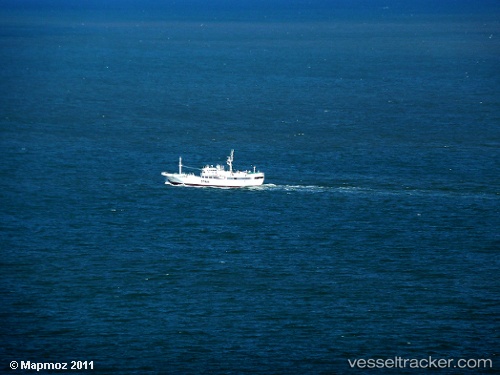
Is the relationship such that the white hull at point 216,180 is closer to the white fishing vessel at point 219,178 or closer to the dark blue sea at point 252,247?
the white fishing vessel at point 219,178

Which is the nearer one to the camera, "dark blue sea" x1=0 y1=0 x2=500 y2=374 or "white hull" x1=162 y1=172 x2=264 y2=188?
"dark blue sea" x1=0 y1=0 x2=500 y2=374

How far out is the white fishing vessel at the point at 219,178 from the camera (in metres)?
131

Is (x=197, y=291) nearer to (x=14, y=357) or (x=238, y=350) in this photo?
(x=238, y=350)

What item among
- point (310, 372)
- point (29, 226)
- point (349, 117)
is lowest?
point (310, 372)

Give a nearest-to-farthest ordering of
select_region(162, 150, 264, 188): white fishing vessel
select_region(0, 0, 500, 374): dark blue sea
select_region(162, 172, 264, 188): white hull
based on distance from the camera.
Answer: select_region(0, 0, 500, 374): dark blue sea, select_region(162, 172, 264, 188): white hull, select_region(162, 150, 264, 188): white fishing vessel

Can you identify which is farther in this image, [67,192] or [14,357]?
[67,192]

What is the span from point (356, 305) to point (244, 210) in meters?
32.2

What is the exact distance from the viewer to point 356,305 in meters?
92.7

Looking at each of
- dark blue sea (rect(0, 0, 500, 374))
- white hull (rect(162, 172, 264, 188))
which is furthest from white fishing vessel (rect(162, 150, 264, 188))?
dark blue sea (rect(0, 0, 500, 374))

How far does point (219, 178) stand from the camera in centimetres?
13225

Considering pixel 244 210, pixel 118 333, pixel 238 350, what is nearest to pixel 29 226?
pixel 244 210

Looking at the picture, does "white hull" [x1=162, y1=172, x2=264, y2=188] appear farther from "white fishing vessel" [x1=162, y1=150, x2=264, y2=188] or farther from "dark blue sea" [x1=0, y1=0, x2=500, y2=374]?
"dark blue sea" [x1=0, y1=0, x2=500, y2=374]

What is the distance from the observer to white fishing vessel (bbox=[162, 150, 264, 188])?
13125 centimetres

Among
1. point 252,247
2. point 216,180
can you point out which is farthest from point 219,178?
point 252,247
